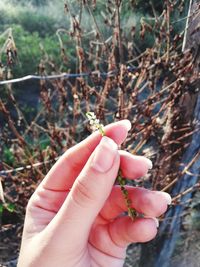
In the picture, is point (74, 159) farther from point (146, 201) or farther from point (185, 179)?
point (185, 179)

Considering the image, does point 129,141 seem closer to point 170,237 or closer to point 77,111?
point 77,111

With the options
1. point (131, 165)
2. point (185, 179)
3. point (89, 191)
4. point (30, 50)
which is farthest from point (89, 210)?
point (30, 50)

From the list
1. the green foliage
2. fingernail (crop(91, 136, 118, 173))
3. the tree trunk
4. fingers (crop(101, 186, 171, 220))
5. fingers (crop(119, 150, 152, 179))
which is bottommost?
the green foliage

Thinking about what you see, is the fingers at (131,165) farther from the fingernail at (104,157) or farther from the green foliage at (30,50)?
the green foliage at (30,50)

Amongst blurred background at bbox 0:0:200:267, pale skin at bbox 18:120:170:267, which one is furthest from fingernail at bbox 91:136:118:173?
blurred background at bbox 0:0:200:267

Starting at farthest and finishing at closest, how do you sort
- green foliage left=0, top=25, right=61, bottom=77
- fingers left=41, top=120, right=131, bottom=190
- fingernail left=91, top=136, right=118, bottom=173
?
green foliage left=0, top=25, right=61, bottom=77, fingers left=41, top=120, right=131, bottom=190, fingernail left=91, top=136, right=118, bottom=173

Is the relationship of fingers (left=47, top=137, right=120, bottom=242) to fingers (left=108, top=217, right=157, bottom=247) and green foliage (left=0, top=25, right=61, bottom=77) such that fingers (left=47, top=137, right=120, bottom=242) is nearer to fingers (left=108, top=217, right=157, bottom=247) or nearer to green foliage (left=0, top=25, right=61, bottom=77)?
fingers (left=108, top=217, right=157, bottom=247)

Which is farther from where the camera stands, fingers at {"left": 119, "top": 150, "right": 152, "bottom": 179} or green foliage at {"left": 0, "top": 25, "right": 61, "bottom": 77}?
green foliage at {"left": 0, "top": 25, "right": 61, "bottom": 77}
